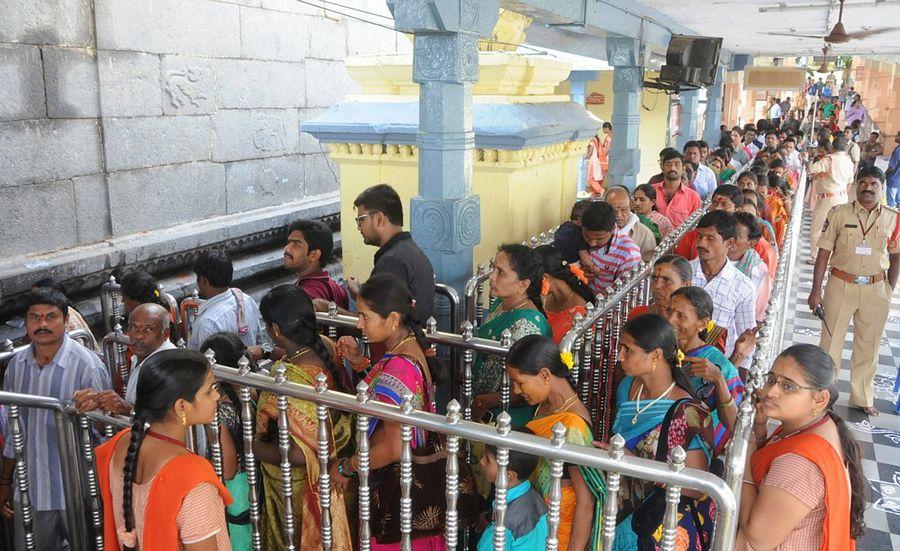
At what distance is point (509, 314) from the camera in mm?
3373

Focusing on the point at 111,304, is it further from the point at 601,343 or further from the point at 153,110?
the point at 601,343

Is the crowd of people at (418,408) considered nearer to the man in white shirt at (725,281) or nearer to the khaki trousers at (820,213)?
the man in white shirt at (725,281)

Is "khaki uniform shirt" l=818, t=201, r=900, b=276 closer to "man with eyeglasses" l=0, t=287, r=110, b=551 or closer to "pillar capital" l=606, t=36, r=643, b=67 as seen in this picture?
"pillar capital" l=606, t=36, r=643, b=67

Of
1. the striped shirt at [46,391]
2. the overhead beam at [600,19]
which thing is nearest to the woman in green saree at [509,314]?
the striped shirt at [46,391]

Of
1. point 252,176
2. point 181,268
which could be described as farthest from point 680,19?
point 181,268

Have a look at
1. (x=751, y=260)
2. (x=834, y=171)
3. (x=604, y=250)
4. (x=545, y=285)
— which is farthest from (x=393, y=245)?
(x=834, y=171)

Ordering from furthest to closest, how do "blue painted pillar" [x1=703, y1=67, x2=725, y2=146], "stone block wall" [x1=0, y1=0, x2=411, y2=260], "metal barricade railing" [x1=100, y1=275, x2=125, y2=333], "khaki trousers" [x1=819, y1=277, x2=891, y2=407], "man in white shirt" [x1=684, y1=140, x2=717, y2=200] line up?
1. "blue painted pillar" [x1=703, y1=67, x2=725, y2=146]
2. "man in white shirt" [x1=684, y1=140, x2=717, y2=200]
3. "khaki trousers" [x1=819, y1=277, x2=891, y2=407]
4. "stone block wall" [x1=0, y1=0, x2=411, y2=260]
5. "metal barricade railing" [x1=100, y1=275, x2=125, y2=333]

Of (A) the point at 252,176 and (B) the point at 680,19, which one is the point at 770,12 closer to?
(B) the point at 680,19

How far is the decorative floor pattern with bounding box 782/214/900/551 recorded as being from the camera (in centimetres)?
400

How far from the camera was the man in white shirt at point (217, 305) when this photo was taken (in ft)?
12.1

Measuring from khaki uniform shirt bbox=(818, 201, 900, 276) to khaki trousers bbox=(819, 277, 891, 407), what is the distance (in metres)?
0.15

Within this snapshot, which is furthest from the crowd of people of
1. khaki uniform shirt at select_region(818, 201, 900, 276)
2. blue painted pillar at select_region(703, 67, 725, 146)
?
blue painted pillar at select_region(703, 67, 725, 146)

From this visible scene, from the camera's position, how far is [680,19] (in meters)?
10.0

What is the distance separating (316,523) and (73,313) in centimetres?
237
